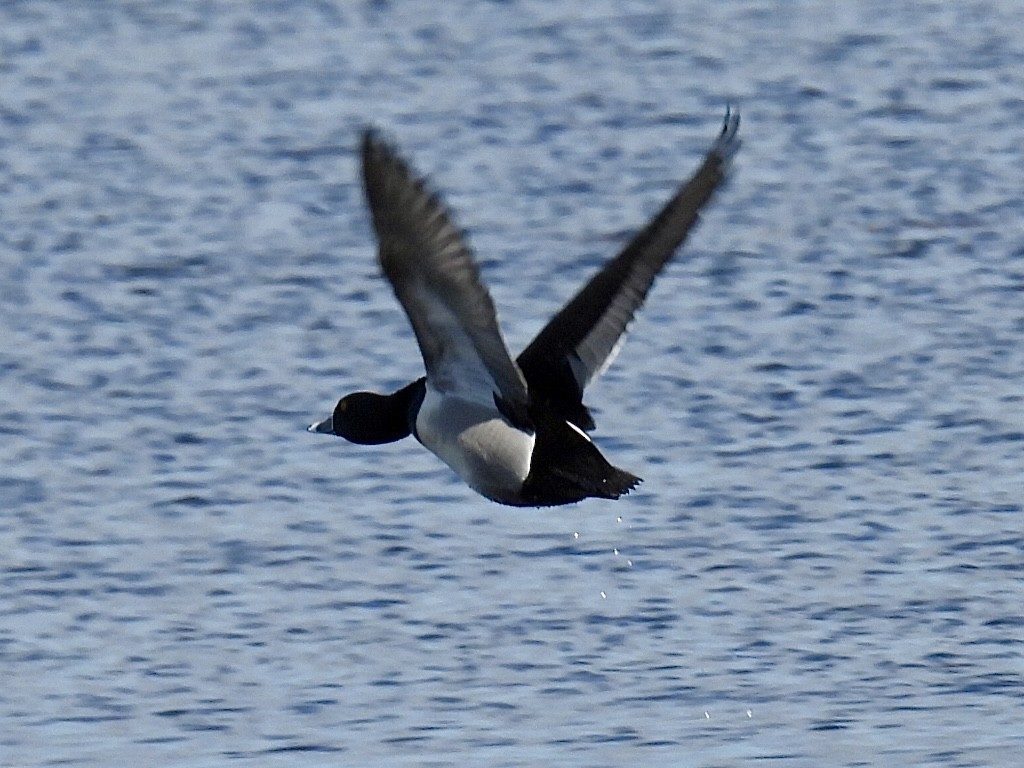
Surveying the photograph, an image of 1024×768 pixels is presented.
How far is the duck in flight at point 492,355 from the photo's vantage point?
5.68 metres

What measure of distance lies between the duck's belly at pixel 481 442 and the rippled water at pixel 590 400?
2.95ft

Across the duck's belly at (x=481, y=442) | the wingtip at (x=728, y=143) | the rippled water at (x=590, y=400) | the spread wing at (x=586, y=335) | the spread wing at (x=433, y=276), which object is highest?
the wingtip at (x=728, y=143)

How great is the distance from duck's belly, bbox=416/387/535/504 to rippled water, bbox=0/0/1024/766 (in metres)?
0.90

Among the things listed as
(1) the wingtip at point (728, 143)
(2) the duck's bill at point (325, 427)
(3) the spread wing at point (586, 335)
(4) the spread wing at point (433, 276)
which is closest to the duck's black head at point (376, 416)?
(2) the duck's bill at point (325, 427)

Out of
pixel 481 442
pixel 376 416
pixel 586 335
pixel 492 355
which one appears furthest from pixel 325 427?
pixel 492 355

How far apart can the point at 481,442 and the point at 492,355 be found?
397 millimetres

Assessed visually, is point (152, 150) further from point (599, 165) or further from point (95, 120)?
point (599, 165)

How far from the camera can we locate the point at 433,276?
5.79 metres

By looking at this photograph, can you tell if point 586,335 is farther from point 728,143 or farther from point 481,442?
point 728,143

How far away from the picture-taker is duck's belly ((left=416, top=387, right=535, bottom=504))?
6.50 meters

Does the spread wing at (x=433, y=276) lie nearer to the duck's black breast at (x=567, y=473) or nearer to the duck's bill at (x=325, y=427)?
the duck's black breast at (x=567, y=473)

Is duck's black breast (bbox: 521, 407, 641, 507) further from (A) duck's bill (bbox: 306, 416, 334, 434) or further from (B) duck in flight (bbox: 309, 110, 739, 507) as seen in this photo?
(A) duck's bill (bbox: 306, 416, 334, 434)

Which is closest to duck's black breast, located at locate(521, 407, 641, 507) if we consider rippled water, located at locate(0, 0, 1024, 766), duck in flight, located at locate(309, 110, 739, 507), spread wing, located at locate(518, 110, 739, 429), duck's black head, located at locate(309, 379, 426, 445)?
duck in flight, located at locate(309, 110, 739, 507)

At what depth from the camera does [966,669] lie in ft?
24.4
